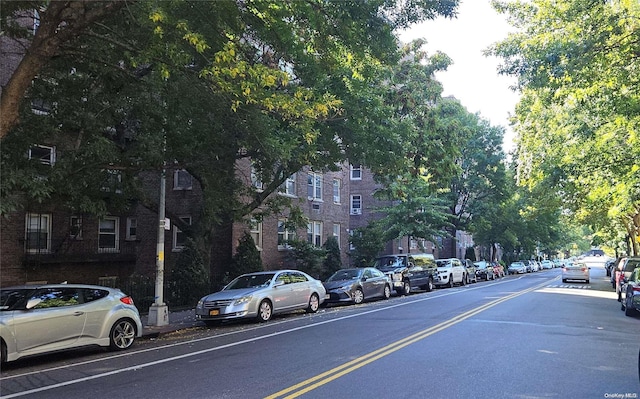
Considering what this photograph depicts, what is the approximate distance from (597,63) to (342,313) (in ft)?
33.9

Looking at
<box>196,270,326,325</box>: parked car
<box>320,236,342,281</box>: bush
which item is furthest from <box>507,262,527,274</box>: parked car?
<box>196,270,326,325</box>: parked car

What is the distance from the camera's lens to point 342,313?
52.0ft

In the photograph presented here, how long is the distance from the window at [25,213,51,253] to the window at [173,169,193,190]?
24.7 feet

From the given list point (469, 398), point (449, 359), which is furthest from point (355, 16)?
point (469, 398)

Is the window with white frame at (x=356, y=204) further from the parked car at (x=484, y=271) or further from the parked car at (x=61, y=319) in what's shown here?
the parked car at (x=61, y=319)

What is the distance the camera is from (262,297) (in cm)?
1391

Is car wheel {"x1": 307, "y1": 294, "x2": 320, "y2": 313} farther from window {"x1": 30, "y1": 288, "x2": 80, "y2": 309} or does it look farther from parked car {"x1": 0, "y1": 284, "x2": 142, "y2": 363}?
window {"x1": 30, "y1": 288, "x2": 80, "y2": 309}

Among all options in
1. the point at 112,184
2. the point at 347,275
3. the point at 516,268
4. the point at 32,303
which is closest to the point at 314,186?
the point at 347,275

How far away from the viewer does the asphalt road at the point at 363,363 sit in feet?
21.3

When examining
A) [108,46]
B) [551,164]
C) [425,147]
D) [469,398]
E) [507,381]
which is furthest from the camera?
[551,164]

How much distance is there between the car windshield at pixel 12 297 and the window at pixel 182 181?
16586mm

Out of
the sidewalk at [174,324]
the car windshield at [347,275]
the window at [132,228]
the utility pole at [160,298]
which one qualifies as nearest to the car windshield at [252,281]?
the sidewalk at [174,324]

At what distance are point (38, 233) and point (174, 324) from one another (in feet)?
25.1

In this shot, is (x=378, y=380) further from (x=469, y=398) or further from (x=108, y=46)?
(x=108, y=46)
